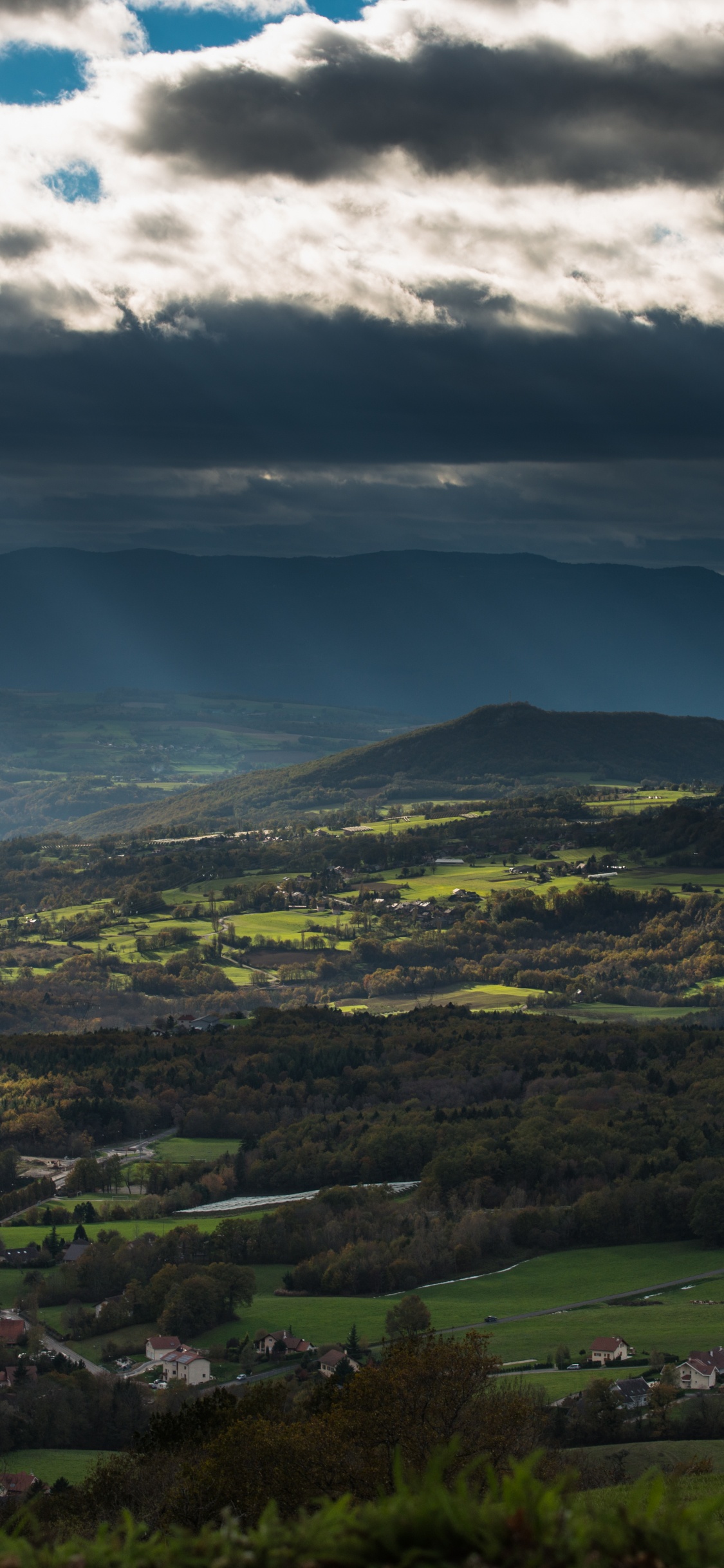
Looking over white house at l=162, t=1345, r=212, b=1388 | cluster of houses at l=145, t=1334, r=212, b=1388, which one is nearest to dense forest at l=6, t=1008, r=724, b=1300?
cluster of houses at l=145, t=1334, r=212, b=1388

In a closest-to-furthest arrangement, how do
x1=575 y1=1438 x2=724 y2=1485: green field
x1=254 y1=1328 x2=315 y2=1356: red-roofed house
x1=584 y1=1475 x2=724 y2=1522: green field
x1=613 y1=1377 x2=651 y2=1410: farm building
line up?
x1=584 y1=1475 x2=724 y2=1522: green field → x1=575 y1=1438 x2=724 y2=1485: green field → x1=613 y1=1377 x2=651 y2=1410: farm building → x1=254 y1=1328 x2=315 y2=1356: red-roofed house

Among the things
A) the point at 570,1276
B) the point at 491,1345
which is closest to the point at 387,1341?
the point at 491,1345

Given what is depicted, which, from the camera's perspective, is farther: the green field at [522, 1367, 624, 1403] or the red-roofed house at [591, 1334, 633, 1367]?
the red-roofed house at [591, 1334, 633, 1367]

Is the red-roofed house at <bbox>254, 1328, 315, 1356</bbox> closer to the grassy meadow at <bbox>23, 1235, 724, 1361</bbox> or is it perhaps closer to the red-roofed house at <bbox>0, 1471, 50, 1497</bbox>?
the grassy meadow at <bbox>23, 1235, 724, 1361</bbox>

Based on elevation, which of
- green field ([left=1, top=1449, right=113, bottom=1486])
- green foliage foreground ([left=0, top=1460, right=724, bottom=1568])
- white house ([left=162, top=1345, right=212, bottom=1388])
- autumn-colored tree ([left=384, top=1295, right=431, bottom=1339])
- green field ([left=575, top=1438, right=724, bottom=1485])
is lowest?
white house ([left=162, top=1345, right=212, bottom=1388])

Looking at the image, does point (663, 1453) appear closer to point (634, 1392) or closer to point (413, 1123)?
point (634, 1392)

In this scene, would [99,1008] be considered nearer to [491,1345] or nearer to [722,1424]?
[491,1345]
